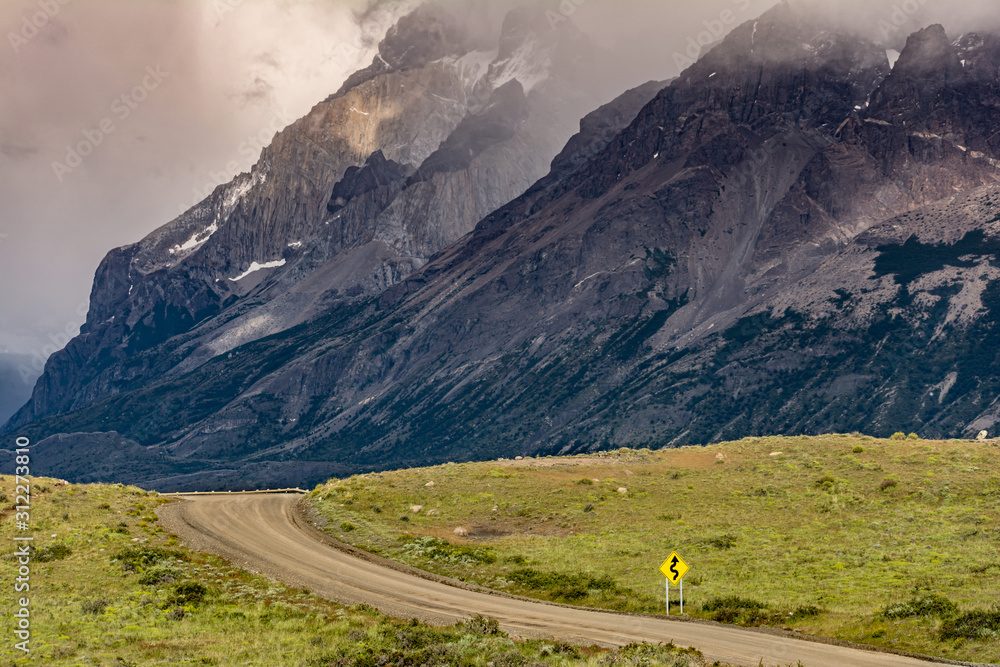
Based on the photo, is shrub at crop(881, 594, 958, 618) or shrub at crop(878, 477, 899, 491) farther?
shrub at crop(878, 477, 899, 491)

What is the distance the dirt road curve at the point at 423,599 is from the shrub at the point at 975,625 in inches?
104

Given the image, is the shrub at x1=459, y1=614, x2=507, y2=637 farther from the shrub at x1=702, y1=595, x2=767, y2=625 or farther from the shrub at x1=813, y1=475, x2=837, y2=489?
the shrub at x1=813, y1=475, x2=837, y2=489

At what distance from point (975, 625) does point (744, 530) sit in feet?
66.5

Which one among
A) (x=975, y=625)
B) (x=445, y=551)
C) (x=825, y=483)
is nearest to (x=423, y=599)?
(x=445, y=551)

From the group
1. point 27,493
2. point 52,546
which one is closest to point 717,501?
point 52,546

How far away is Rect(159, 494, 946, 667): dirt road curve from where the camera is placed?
35.3 meters

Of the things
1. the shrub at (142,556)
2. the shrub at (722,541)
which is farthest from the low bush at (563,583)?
the shrub at (142,556)

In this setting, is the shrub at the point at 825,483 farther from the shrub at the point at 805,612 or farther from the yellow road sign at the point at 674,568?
the yellow road sign at the point at 674,568

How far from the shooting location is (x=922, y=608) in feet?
124

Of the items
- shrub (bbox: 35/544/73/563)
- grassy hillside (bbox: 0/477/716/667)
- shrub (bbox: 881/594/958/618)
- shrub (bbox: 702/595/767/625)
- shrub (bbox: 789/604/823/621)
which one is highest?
shrub (bbox: 35/544/73/563)

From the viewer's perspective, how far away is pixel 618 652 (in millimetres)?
34156

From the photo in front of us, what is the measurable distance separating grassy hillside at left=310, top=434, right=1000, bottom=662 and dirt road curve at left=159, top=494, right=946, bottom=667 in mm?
2235

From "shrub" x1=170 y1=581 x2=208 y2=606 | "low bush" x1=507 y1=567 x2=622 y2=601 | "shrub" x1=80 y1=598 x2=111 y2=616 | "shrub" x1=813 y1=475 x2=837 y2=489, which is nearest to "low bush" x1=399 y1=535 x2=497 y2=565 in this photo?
"low bush" x1=507 y1=567 x2=622 y2=601

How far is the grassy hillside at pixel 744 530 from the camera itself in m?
40.3
